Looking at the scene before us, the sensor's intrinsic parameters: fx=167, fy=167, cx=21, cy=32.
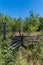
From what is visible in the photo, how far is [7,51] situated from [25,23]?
18.5 m

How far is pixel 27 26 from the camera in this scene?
23.3 meters

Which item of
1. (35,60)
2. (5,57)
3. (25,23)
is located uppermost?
(25,23)

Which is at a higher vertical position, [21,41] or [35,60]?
[21,41]

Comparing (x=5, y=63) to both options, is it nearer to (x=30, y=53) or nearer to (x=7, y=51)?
(x=7, y=51)

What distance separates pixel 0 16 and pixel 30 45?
1416 cm

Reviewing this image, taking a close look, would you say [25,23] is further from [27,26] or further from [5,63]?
[5,63]

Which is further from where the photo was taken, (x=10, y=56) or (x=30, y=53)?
(x=30, y=53)

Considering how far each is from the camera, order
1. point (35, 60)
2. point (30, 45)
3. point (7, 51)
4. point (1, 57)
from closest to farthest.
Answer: point (1, 57), point (7, 51), point (35, 60), point (30, 45)

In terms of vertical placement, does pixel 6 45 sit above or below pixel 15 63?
above

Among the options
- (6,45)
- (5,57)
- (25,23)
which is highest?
(25,23)

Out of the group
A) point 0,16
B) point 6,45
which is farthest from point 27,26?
point 6,45

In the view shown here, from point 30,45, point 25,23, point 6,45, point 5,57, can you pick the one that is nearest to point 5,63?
point 5,57

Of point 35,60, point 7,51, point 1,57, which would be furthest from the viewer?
point 35,60

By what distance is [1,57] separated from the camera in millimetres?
5184
